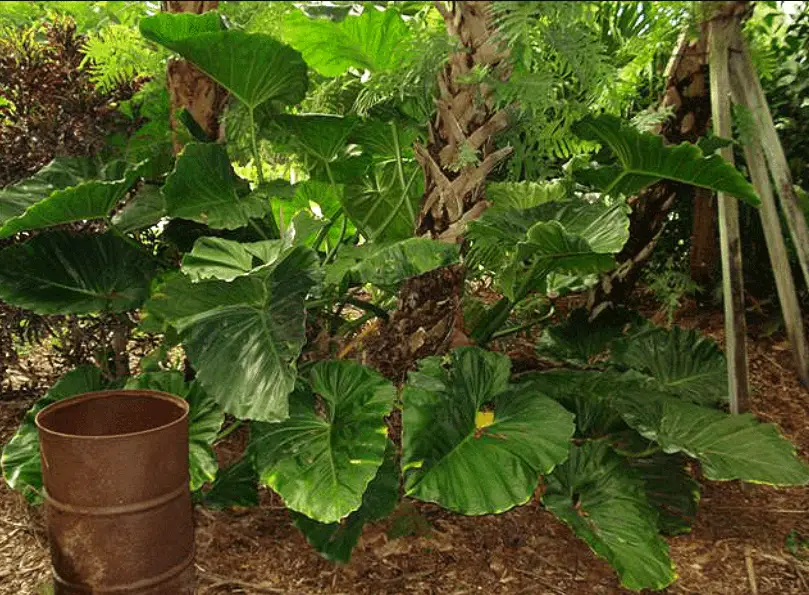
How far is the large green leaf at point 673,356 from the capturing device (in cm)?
249

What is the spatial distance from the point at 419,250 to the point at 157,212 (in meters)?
0.81

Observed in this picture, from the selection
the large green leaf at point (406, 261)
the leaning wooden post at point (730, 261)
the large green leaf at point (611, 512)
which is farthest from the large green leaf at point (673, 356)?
the large green leaf at point (406, 261)

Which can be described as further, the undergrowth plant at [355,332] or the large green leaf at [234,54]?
the large green leaf at [234,54]

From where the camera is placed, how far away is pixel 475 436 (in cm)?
200

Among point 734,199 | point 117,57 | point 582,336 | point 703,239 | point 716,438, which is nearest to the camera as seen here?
point 716,438

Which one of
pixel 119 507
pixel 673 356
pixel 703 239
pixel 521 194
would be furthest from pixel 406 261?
pixel 703 239

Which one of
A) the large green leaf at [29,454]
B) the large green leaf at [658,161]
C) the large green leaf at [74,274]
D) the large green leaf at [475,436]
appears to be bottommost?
the large green leaf at [29,454]

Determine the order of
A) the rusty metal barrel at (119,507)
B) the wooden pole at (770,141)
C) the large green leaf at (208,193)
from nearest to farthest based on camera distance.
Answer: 1. the rusty metal barrel at (119,507)
2. the large green leaf at (208,193)
3. the wooden pole at (770,141)

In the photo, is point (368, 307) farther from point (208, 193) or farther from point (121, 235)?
point (121, 235)

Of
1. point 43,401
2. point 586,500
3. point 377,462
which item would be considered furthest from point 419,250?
point 43,401

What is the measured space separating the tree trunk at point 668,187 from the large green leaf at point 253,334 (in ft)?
4.33

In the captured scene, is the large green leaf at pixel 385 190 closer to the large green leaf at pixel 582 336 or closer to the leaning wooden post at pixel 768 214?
the large green leaf at pixel 582 336

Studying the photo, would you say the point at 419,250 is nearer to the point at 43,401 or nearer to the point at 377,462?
the point at 377,462

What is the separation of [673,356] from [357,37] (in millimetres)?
1275
